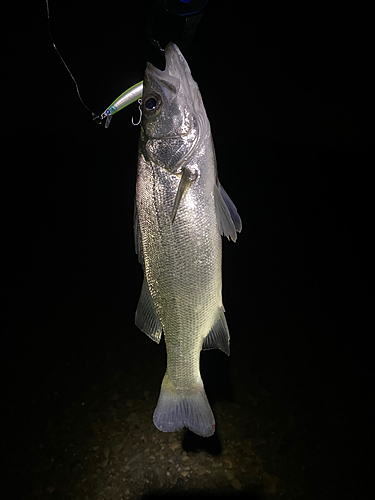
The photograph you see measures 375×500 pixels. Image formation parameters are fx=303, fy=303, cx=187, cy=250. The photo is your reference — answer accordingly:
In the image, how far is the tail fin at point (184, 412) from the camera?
105 cm

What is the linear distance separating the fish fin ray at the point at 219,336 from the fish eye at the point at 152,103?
71 cm

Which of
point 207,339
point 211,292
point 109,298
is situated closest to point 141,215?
point 211,292

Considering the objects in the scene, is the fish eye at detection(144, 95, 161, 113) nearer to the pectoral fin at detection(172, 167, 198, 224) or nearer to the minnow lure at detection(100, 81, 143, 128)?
the minnow lure at detection(100, 81, 143, 128)

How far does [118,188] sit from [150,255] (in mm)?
5678

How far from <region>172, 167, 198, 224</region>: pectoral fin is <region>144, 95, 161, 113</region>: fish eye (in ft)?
0.73

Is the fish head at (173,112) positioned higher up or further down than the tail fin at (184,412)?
higher up

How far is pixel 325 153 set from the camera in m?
7.13

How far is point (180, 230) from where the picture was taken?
99 cm

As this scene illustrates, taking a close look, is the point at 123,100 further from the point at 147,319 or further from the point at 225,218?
the point at 147,319

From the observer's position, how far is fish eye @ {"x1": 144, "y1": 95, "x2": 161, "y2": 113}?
97cm

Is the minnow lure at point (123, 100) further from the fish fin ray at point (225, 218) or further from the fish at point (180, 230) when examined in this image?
the fish fin ray at point (225, 218)

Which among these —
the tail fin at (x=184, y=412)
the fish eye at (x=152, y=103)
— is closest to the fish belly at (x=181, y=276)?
the tail fin at (x=184, y=412)

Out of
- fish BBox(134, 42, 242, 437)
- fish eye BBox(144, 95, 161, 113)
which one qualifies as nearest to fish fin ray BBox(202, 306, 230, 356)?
fish BBox(134, 42, 242, 437)

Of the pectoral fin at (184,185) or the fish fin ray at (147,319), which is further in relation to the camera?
the fish fin ray at (147,319)
